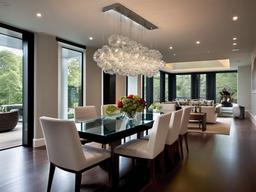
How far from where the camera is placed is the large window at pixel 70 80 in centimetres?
612

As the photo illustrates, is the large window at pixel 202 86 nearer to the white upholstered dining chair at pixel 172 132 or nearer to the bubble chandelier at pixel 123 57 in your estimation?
the bubble chandelier at pixel 123 57

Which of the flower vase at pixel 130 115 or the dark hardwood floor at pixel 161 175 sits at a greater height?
the flower vase at pixel 130 115

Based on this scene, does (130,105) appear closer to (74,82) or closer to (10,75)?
(74,82)

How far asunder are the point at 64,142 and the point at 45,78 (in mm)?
3322

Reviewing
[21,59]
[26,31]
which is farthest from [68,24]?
[21,59]

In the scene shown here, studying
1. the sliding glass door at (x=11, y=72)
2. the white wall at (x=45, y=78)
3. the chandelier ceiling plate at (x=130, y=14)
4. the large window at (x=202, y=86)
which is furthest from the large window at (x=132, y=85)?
the large window at (x=202, y=86)

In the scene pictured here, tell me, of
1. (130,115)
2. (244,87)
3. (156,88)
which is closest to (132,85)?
(156,88)

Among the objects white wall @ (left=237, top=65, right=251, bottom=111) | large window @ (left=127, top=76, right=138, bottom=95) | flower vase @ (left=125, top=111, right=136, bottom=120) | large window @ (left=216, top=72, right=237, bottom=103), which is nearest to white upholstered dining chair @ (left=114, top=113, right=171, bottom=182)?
flower vase @ (left=125, top=111, right=136, bottom=120)

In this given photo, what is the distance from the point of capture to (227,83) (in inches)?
559

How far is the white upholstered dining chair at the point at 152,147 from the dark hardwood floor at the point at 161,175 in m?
0.40

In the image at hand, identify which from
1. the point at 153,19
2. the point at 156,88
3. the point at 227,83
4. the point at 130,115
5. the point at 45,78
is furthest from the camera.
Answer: the point at 227,83

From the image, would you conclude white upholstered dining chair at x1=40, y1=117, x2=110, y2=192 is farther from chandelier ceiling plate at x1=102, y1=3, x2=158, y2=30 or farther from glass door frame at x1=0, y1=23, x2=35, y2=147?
glass door frame at x1=0, y1=23, x2=35, y2=147

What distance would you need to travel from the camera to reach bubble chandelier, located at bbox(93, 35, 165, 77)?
4.60 m

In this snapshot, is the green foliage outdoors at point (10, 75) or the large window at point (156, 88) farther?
the large window at point (156, 88)
